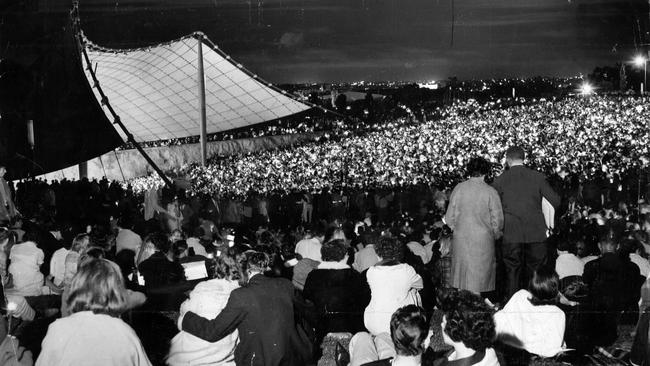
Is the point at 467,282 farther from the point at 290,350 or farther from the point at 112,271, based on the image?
the point at 112,271

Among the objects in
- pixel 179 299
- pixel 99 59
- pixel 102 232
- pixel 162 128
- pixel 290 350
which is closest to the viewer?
pixel 290 350

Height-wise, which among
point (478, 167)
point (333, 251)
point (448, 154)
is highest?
point (478, 167)

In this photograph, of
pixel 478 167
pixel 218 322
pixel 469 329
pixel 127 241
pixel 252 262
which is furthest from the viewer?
pixel 127 241

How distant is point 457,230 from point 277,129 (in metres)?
28.8

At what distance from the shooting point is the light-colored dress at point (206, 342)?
458 cm

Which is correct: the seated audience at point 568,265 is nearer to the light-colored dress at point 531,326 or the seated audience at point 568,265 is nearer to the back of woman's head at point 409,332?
the light-colored dress at point 531,326

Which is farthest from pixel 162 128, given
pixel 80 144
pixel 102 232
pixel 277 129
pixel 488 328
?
pixel 488 328

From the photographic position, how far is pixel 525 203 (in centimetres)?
577

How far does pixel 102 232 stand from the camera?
7570 mm

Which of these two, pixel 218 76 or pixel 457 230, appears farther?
pixel 218 76

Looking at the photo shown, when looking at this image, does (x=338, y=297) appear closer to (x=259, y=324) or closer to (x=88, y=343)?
(x=259, y=324)

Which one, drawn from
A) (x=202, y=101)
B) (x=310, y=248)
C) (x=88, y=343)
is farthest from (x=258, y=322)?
(x=202, y=101)

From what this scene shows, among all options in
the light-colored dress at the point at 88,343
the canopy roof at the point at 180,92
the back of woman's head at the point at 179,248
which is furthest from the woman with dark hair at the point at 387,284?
the canopy roof at the point at 180,92

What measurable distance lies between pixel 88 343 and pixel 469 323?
165 centimetres
